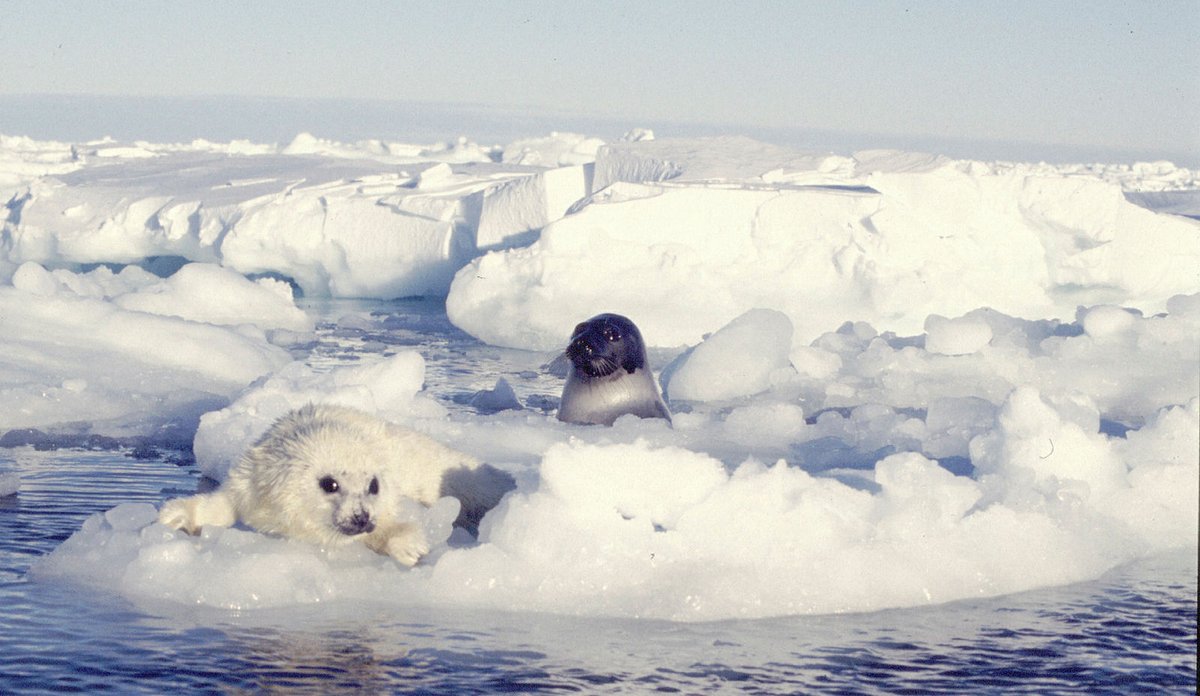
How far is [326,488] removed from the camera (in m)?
3.82

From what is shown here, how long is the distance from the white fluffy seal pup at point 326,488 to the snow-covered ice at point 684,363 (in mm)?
82

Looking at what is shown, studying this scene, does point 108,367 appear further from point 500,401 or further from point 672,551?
point 672,551

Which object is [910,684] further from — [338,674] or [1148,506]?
[1148,506]

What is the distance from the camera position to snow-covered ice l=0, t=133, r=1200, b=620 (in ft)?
12.9

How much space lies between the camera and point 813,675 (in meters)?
3.22

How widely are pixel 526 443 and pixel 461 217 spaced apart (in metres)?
9.65

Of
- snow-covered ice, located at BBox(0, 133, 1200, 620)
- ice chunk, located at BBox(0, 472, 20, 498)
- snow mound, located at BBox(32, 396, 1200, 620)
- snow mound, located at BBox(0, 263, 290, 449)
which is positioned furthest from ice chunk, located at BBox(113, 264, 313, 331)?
snow mound, located at BBox(32, 396, 1200, 620)

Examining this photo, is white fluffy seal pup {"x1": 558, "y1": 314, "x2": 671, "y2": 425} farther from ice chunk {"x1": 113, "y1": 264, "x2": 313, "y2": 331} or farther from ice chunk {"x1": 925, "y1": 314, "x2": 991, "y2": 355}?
ice chunk {"x1": 113, "y1": 264, "x2": 313, "y2": 331}

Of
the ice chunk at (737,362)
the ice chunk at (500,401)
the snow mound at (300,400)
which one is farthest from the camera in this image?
the ice chunk at (737,362)

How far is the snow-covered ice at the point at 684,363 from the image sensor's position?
12.9 ft

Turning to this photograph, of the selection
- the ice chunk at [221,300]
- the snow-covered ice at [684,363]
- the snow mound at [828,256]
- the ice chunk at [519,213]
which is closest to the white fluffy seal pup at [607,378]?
the snow-covered ice at [684,363]

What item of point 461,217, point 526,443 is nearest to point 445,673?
point 526,443

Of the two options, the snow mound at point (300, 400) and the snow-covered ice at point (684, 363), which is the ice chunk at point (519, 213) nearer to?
the snow-covered ice at point (684, 363)

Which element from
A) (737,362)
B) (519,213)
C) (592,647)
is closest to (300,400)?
(592,647)
